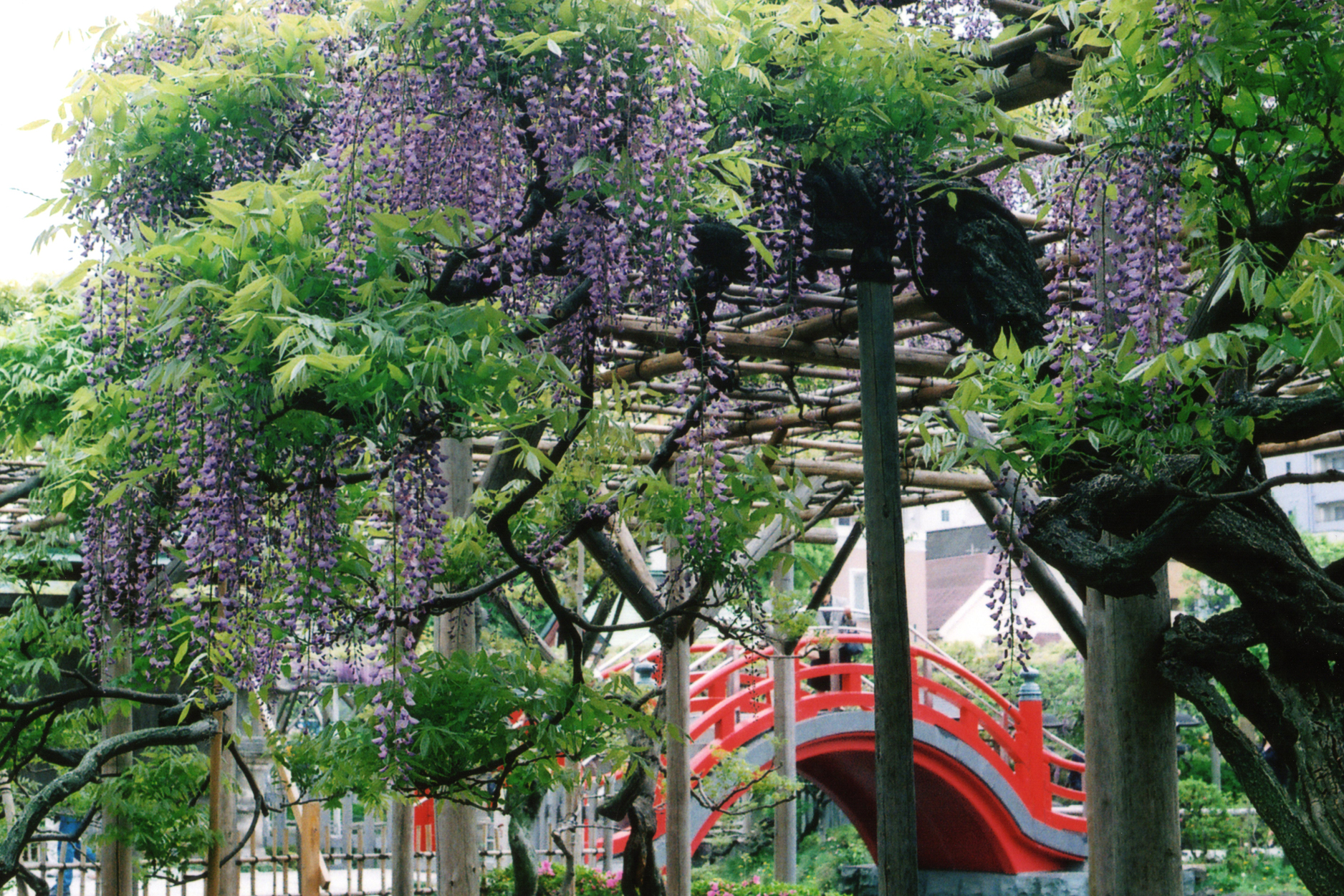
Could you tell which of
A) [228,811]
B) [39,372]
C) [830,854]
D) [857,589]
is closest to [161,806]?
[228,811]

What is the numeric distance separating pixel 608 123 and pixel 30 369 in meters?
3.27

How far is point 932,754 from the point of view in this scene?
35.8 ft

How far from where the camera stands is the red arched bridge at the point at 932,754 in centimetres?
944

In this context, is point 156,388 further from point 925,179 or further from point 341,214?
point 925,179

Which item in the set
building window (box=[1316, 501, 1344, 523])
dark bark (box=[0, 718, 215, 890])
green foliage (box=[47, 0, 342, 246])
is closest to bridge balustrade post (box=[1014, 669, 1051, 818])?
dark bark (box=[0, 718, 215, 890])

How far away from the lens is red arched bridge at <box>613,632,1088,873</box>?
9.44 metres

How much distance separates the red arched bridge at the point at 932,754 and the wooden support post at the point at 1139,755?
4.98 metres

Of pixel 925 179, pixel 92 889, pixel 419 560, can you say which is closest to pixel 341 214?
pixel 419 560

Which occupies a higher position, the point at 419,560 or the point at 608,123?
the point at 608,123

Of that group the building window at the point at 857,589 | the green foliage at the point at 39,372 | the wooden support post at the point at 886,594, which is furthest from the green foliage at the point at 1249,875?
the building window at the point at 857,589

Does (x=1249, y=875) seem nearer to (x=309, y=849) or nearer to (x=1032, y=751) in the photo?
(x=1032, y=751)

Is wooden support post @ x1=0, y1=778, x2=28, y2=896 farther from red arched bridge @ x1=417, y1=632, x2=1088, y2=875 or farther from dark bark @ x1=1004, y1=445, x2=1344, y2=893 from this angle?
dark bark @ x1=1004, y1=445, x2=1344, y2=893

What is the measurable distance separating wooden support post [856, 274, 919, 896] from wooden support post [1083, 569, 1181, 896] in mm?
686

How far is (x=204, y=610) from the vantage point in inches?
127
